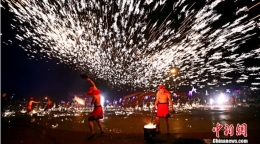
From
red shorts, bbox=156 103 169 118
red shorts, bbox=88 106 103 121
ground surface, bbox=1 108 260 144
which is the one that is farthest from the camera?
red shorts, bbox=156 103 169 118

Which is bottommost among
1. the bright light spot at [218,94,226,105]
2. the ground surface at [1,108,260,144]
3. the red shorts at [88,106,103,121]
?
the bright light spot at [218,94,226,105]

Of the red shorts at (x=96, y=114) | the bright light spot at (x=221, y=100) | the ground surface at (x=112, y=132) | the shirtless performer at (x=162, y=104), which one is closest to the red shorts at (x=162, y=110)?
the shirtless performer at (x=162, y=104)

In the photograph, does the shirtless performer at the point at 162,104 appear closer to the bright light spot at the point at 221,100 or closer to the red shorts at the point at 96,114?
the red shorts at the point at 96,114

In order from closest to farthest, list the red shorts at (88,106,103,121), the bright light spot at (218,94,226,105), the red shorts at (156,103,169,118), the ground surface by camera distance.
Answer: the ground surface
the red shorts at (88,106,103,121)
the red shorts at (156,103,169,118)
the bright light spot at (218,94,226,105)

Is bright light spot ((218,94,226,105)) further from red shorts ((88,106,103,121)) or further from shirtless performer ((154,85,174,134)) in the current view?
red shorts ((88,106,103,121))

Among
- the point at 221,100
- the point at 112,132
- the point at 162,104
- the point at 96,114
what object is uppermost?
the point at 162,104

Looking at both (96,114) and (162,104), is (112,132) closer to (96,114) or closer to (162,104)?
(96,114)

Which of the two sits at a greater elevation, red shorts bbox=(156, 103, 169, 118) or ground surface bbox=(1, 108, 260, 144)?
red shorts bbox=(156, 103, 169, 118)

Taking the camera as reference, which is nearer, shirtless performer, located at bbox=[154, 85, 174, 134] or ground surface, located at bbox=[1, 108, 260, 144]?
ground surface, located at bbox=[1, 108, 260, 144]

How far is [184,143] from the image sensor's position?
529 centimetres

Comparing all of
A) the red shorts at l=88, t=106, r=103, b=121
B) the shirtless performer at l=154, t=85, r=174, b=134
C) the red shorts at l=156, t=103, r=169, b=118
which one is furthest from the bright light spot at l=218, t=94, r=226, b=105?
the red shorts at l=88, t=106, r=103, b=121

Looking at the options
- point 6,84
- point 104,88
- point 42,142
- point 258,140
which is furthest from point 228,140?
point 104,88

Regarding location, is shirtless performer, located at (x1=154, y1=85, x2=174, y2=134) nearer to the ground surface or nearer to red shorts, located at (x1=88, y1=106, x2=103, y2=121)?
the ground surface

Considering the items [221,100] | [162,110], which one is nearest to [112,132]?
[162,110]
